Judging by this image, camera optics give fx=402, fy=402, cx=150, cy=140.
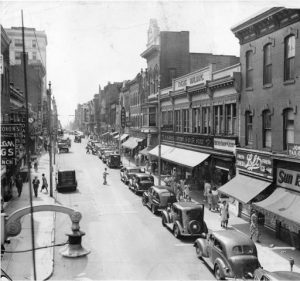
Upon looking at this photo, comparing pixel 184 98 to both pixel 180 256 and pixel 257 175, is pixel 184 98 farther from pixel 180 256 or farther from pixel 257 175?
pixel 180 256

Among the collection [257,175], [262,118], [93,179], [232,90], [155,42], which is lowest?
[93,179]

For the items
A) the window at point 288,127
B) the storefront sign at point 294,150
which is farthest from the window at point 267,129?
the storefront sign at point 294,150

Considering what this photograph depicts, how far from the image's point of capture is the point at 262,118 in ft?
77.5

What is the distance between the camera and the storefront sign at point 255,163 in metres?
21.0

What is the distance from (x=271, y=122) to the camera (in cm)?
2247

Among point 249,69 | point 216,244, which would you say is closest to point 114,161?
point 249,69

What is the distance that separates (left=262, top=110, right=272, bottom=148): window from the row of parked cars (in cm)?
610

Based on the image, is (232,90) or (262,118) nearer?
(262,118)

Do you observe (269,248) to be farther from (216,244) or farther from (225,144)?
(225,144)

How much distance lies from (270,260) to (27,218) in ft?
47.1

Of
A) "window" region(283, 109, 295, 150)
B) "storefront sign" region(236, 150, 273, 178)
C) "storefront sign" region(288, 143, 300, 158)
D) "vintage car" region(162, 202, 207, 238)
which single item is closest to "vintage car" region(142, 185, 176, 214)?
"vintage car" region(162, 202, 207, 238)

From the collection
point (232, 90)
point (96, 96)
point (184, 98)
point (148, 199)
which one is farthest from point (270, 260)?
point (96, 96)

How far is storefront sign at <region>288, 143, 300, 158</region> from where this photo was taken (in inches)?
698

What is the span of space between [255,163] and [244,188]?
5.05ft
